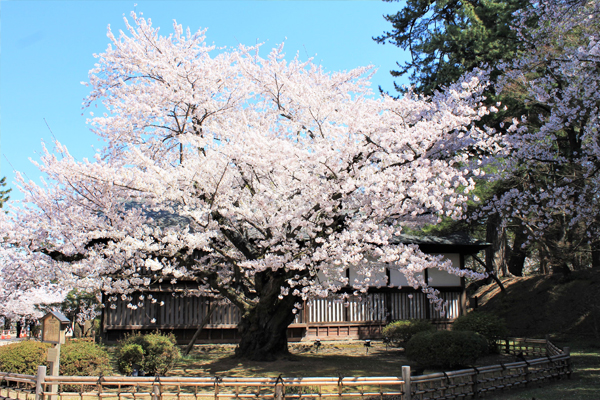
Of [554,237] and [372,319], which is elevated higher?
[554,237]

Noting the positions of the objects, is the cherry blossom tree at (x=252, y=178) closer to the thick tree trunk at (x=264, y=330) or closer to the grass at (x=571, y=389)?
the thick tree trunk at (x=264, y=330)

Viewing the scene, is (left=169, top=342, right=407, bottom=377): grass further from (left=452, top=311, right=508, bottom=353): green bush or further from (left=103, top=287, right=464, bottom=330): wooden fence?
(left=452, top=311, right=508, bottom=353): green bush

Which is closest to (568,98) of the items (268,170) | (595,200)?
(595,200)

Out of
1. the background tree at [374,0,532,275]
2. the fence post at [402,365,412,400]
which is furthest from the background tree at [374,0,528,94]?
the fence post at [402,365,412,400]

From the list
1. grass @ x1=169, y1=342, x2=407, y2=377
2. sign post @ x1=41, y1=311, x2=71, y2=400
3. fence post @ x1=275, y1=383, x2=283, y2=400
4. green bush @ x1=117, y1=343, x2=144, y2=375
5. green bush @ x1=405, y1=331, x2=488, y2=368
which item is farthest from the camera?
grass @ x1=169, y1=342, x2=407, y2=377

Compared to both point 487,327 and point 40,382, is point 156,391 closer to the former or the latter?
point 40,382

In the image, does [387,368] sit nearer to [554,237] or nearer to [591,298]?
[554,237]

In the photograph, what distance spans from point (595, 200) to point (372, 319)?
894 cm

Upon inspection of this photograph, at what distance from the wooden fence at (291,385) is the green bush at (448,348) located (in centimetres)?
77

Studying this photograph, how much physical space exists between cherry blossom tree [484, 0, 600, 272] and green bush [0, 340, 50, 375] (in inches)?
510

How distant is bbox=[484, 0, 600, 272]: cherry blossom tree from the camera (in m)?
12.4

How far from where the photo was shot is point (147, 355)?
34.3 feet

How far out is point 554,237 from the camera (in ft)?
58.5

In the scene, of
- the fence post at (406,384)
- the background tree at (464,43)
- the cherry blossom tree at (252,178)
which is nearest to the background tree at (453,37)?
the background tree at (464,43)
